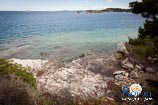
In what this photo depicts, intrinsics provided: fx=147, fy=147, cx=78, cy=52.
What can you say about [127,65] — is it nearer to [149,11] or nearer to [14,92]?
[149,11]

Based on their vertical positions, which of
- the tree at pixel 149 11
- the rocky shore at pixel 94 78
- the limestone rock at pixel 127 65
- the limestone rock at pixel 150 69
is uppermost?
the tree at pixel 149 11

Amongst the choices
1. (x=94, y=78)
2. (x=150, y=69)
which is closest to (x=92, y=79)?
(x=94, y=78)

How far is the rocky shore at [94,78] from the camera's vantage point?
5727 millimetres

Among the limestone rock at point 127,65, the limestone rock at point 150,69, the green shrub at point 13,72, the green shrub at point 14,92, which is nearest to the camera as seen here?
the green shrub at point 14,92

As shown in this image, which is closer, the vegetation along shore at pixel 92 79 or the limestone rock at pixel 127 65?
the vegetation along shore at pixel 92 79

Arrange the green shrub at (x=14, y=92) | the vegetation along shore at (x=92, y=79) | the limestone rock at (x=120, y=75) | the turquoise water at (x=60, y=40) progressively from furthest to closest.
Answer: the turquoise water at (x=60, y=40) → the limestone rock at (x=120, y=75) → the vegetation along shore at (x=92, y=79) → the green shrub at (x=14, y=92)

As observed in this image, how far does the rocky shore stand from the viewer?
18.8ft

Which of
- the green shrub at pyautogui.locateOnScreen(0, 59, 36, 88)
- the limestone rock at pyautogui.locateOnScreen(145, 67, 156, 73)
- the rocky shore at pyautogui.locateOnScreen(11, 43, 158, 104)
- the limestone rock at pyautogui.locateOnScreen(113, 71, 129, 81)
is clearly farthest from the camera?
the limestone rock at pyautogui.locateOnScreen(145, 67, 156, 73)

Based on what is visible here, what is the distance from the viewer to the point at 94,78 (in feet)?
22.2

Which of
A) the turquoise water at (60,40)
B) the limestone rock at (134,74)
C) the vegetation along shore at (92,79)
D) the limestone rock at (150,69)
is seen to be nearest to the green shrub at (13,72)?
the vegetation along shore at (92,79)

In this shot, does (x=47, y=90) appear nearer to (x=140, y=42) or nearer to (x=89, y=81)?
(x=89, y=81)

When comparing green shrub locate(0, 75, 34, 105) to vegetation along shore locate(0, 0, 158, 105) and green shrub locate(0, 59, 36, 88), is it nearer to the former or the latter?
vegetation along shore locate(0, 0, 158, 105)

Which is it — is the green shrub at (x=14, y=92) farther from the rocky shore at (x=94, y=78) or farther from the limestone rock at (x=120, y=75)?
the limestone rock at (x=120, y=75)

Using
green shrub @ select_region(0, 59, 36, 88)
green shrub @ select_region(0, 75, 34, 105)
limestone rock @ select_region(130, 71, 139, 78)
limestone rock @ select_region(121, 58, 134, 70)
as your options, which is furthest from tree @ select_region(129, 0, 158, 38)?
green shrub @ select_region(0, 75, 34, 105)
